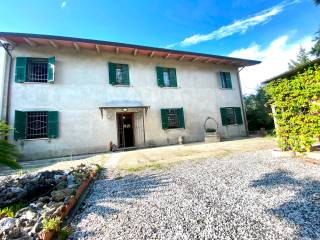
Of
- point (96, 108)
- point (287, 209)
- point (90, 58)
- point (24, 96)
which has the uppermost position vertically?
point (90, 58)

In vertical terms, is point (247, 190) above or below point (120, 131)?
below

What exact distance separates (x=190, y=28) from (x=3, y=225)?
14224mm

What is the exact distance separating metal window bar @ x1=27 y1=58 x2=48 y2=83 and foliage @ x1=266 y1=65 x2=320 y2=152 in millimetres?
9833

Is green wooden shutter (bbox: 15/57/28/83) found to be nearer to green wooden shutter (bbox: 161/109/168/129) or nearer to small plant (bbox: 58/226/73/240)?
green wooden shutter (bbox: 161/109/168/129)

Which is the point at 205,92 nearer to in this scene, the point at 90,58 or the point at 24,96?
the point at 90,58

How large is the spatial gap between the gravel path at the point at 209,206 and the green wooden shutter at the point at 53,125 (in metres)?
5.65

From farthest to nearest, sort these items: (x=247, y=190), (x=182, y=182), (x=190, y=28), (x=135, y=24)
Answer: (x=190, y=28) → (x=135, y=24) → (x=182, y=182) → (x=247, y=190)

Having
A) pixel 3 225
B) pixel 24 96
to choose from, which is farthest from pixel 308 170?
pixel 24 96

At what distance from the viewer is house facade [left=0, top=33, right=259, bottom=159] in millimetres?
7930

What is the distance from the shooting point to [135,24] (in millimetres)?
10391

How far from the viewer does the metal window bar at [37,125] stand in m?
7.93

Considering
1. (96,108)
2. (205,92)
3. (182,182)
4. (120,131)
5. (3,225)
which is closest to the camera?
(3,225)

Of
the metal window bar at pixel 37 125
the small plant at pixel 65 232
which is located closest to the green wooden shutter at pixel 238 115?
the metal window bar at pixel 37 125

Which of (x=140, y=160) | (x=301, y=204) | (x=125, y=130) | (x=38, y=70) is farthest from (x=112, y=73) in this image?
(x=301, y=204)
